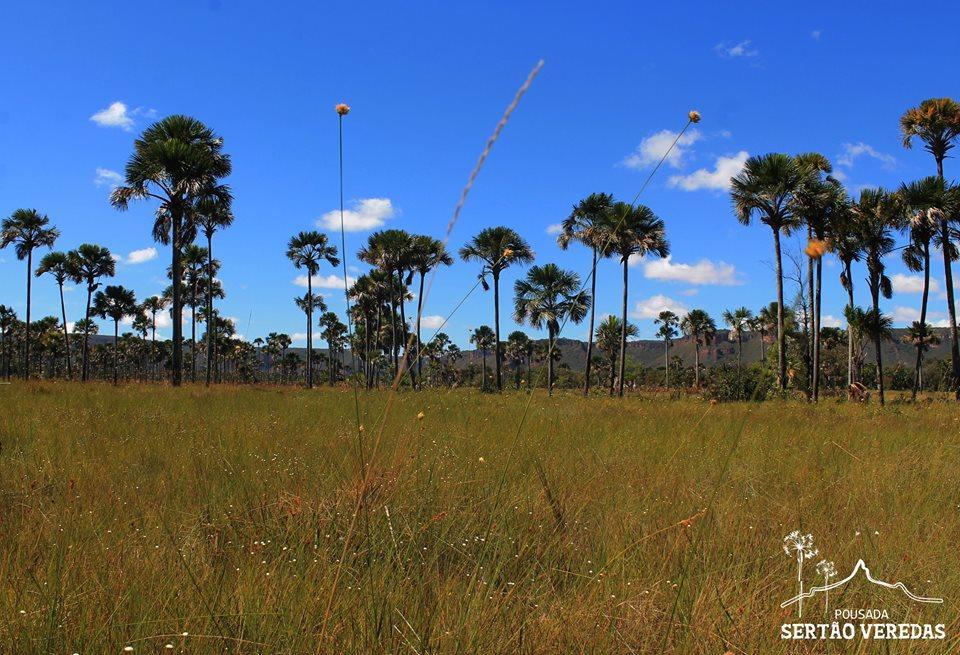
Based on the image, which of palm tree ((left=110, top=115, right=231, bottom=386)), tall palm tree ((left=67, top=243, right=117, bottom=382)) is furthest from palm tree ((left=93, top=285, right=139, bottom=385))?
Answer: palm tree ((left=110, top=115, right=231, bottom=386))

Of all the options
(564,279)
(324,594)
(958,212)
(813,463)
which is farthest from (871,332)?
(324,594)

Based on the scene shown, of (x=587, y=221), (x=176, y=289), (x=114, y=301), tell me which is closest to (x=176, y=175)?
(x=176, y=289)

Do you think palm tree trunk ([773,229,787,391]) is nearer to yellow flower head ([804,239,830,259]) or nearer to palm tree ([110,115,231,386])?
yellow flower head ([804,239,830,259])

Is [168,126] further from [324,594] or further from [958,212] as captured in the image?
[958,212]

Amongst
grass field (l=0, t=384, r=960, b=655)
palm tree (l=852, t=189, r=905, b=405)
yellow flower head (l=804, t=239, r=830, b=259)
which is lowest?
grass field (l=0, t=384, r=960, b=655)

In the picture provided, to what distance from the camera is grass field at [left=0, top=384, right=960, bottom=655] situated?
192cm

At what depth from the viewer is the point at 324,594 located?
2127mm

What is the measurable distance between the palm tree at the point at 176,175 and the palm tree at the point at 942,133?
3278 centimetres

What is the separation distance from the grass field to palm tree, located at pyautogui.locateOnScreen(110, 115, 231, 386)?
1958 cm

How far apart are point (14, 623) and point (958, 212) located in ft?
118

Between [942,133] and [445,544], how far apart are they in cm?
3519

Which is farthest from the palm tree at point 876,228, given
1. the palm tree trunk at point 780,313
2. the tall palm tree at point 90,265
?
the tall palm tree at point 90,265

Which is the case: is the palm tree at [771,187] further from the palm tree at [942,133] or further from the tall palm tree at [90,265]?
the tall palm tree at [90,265]

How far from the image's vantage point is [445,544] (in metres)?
2.85
